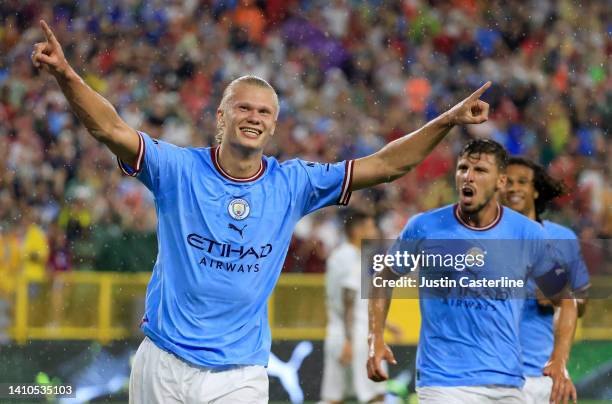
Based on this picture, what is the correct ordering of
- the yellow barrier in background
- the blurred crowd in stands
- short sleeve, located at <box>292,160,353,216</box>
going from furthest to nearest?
the blurred crowd in stands → the yellow barrier in background → short sleeve, located at <box>292,160,353,216</box>

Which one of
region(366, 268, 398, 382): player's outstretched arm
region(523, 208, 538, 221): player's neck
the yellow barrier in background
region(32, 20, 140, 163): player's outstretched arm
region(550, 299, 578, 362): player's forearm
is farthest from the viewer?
the yellow barrier in background

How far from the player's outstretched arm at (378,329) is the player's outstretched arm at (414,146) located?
1.29 meters

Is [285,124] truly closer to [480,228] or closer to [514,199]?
[514,199]

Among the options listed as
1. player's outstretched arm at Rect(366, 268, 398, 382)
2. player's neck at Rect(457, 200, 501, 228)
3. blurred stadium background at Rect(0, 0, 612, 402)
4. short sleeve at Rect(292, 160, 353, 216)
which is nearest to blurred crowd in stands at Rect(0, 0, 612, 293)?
blurred stadium background at Rect(0, 0, 612, 402)

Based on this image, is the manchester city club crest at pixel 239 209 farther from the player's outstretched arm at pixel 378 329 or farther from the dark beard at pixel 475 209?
the dark beard at pixel 475 209

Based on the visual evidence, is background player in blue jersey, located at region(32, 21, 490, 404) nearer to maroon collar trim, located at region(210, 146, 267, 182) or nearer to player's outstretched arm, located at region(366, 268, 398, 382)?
maroon collar trim, located at region(210, 146, 267, 182)

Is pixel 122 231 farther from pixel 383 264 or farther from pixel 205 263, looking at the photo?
pixel 205 263

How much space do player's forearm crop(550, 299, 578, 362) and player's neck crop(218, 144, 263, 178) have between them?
2.35 meters

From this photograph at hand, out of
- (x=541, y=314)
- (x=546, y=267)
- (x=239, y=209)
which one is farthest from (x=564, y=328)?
(x=239, y=209)

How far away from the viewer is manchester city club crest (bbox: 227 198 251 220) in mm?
4938

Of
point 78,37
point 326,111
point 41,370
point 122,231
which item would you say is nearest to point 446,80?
point 326,111

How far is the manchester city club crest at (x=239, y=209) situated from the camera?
4.94 meters

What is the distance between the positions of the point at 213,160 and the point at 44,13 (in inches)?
472

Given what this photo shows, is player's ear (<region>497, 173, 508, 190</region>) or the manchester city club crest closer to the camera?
the manchester city club crest
